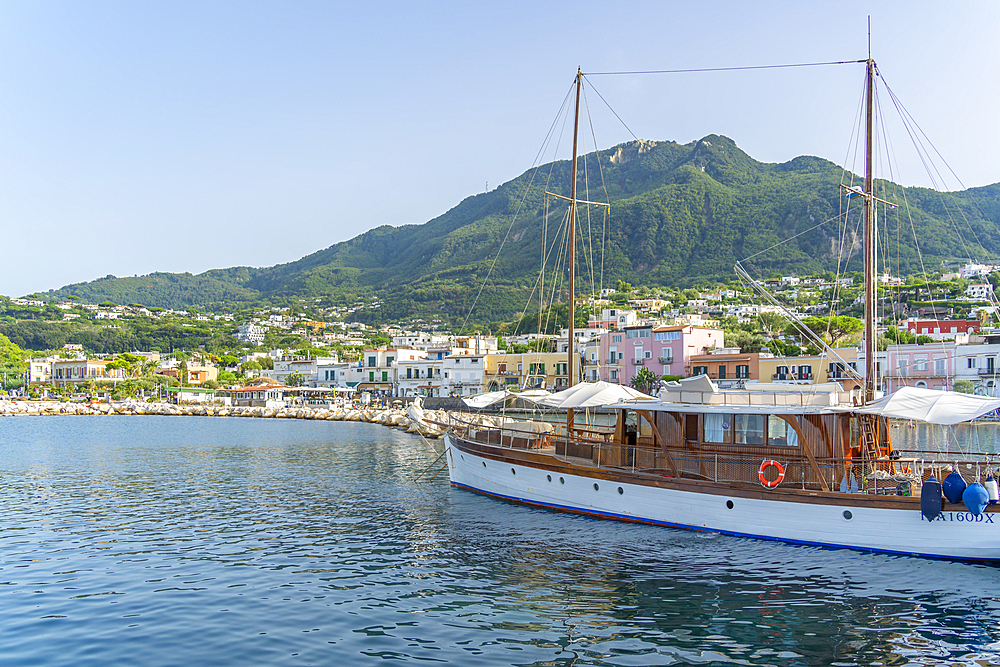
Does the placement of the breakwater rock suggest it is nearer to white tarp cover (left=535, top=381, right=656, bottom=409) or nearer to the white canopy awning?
the white canopy awning

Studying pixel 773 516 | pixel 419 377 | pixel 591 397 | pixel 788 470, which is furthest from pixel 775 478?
pixel 419 377

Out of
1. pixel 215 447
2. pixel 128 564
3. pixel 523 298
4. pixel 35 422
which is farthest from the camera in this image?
pixel 523 298

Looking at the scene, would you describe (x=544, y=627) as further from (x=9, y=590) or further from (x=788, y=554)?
(x=9, y=590)

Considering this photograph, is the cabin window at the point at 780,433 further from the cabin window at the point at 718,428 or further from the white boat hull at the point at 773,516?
the white boat hull at the point at 773,516

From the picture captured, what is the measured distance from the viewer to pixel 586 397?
2002 centimetres

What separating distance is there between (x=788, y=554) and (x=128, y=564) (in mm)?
14130

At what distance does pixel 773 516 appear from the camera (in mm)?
15211

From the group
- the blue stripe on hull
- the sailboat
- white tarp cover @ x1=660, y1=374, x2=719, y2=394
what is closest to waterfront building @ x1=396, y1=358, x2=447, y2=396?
the blue stripe on hull

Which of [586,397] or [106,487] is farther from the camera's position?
[106,487]

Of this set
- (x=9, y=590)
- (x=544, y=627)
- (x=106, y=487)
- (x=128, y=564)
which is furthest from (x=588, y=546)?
(x=106, y=487)

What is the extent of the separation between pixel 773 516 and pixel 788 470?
1276 millimetres

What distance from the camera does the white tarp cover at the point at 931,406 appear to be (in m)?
14.3

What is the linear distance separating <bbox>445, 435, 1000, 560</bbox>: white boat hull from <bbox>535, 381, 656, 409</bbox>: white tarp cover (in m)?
2.21

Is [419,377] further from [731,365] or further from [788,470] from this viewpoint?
[788,470]
